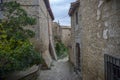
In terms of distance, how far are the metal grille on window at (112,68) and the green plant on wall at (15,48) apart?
3730 mm

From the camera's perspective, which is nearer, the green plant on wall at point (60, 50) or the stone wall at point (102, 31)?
the stone wall at point (102, 31)

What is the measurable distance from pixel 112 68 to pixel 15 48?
15.5 feet

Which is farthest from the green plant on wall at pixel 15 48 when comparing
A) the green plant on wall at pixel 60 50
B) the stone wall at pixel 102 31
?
the green plant on wall at pixel 60 50

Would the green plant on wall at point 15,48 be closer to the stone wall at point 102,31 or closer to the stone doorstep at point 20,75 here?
the stone doorstep at point 20,75

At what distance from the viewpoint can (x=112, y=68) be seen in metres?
4.41

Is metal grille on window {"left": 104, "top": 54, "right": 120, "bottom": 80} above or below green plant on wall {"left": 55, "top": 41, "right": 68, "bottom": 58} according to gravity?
above

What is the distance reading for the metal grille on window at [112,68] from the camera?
4.07 m

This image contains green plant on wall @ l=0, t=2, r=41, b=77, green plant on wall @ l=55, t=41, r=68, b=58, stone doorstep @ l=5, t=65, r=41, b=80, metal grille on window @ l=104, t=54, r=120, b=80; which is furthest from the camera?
green plant on wall @ l=55, t=41, r=68, b=58

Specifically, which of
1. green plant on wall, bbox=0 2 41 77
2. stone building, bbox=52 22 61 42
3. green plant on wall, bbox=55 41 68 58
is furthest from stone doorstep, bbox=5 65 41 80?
stone building, bbox=52 22 61 42

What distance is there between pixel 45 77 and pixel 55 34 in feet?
60.5

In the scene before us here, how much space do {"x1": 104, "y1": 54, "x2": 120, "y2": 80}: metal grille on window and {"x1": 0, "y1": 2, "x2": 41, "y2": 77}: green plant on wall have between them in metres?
3.73

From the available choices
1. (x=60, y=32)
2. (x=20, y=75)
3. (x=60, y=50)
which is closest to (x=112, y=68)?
(x=20, y=75)

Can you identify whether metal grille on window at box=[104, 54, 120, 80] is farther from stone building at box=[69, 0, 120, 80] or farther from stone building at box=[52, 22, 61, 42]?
stone building at box=[52, 22, 61, 42]

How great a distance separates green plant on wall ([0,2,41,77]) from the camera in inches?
277
